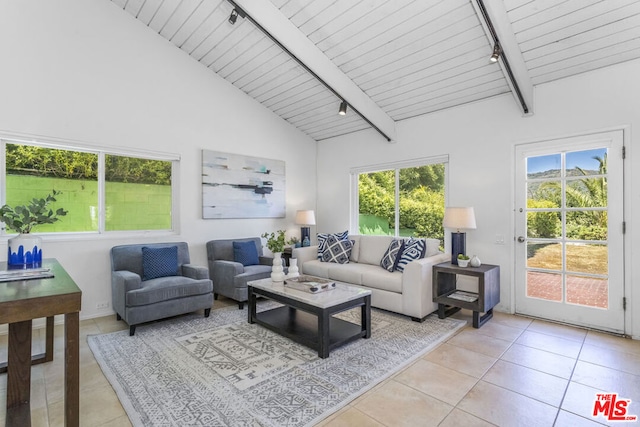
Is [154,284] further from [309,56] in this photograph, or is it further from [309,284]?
[309,56]

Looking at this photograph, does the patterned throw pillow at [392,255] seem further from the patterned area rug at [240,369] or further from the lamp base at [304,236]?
the lamp base at [304,236]

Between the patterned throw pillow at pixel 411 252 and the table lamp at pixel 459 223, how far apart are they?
363 millimetres

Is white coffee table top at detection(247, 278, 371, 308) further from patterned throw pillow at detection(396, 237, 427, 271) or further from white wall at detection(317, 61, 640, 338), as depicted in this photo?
white wall at detection(317, 61, 640, 338)

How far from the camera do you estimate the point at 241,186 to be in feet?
16.1

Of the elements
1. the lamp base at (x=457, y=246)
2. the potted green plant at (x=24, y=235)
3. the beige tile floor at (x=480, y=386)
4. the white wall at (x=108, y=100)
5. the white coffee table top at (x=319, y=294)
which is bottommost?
the beige tile floor at (x=480, y=386)

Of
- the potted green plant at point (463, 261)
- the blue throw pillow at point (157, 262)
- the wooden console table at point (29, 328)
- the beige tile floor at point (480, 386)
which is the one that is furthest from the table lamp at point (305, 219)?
the wooden console table at point (29, 328)

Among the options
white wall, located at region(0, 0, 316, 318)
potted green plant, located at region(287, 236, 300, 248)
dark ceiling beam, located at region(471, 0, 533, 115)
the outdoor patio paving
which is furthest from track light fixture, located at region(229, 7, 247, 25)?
the outdoor patio paving

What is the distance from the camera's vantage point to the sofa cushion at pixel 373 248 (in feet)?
14.8

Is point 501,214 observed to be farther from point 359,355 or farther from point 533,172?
point 359,355

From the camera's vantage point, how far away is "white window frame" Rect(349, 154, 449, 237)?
14.4 ft

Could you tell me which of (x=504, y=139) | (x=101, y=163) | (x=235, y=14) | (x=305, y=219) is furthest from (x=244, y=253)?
(x=504, y=139)

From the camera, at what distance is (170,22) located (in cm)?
392

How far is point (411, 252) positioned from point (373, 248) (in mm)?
776

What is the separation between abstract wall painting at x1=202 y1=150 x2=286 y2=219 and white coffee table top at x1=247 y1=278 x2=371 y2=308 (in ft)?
5.69
